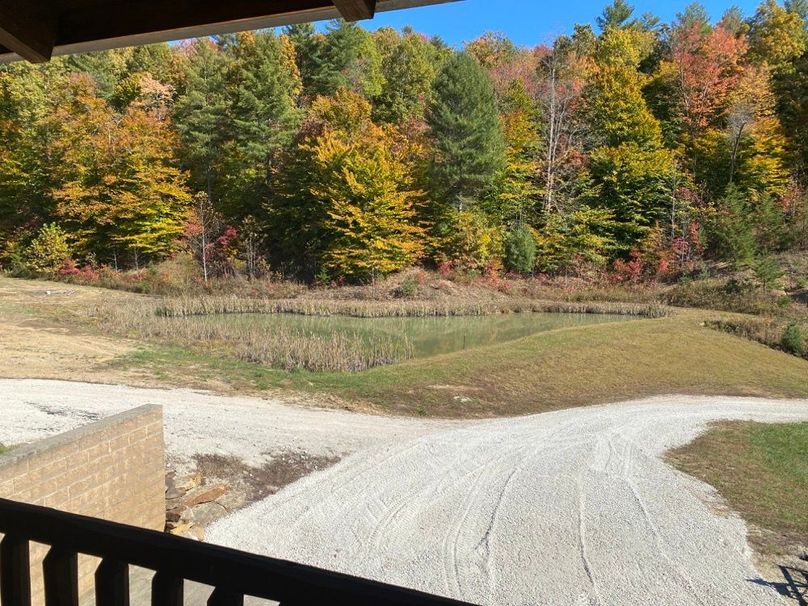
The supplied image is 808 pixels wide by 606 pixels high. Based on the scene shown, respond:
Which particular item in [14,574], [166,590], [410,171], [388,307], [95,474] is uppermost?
[410,171]

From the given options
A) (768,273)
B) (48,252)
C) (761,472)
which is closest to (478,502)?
(761,472)

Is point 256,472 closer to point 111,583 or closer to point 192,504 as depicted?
point 192,504

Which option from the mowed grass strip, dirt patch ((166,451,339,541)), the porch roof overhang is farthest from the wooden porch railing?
the mowed grass strip

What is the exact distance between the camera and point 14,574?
165 cm

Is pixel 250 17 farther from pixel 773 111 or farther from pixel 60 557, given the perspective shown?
pixel 773 111

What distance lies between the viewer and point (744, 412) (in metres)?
12.4

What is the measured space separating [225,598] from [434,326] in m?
22.9

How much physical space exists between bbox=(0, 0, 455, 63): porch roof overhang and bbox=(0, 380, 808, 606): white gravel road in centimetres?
510

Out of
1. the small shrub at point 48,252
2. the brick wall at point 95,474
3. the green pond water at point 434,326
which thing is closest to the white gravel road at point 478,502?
the brick wall at point 95,474

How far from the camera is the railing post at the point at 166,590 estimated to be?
4.48ft

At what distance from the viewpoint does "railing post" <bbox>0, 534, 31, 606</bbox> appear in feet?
5.37

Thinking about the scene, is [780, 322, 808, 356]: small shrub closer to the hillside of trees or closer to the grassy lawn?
the grassy lawn

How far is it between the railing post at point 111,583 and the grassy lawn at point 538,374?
10.3 metres

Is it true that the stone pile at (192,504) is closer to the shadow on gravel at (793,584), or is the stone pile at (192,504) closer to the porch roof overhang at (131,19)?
the porch roof overhang at (131,19)
